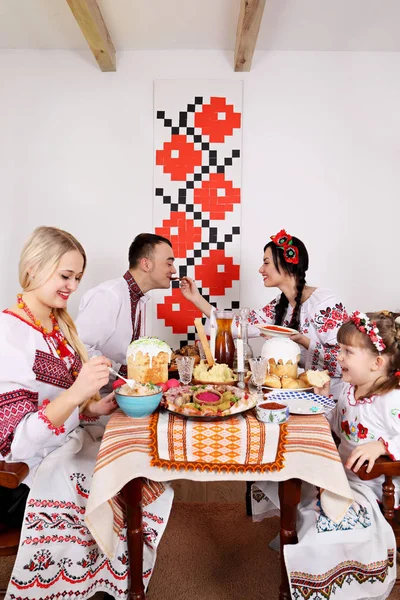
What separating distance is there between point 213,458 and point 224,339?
744mm

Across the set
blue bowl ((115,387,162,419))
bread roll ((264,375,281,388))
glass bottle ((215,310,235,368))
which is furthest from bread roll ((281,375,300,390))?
blue bowl ((115,387,162,419))

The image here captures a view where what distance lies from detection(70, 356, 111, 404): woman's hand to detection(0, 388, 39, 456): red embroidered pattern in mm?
148

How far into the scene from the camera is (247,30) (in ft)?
8.97

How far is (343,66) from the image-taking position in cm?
336

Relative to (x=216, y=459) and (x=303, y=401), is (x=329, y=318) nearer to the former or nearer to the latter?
(x=303, y=401)

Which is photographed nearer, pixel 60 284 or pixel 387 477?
pixel 387 477

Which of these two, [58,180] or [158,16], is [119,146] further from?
[158,16]

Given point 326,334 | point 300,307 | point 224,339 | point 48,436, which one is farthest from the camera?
point 300,307

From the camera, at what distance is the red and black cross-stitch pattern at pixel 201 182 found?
335 cm

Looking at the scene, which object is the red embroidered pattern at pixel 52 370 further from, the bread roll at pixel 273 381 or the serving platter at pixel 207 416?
the bread roll at pixel 273 381

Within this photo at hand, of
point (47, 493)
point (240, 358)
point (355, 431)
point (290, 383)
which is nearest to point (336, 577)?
point (355, 431)

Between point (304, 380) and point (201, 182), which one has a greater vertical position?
point (201, 182)

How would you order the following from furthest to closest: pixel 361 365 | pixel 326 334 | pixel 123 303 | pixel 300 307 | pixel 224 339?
1. pixel 123 303
2. pixel 300 307
3. pixel 326 334
4. pixel 224 339
5. pixel 361 365

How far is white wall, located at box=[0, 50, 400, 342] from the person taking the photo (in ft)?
11.0
